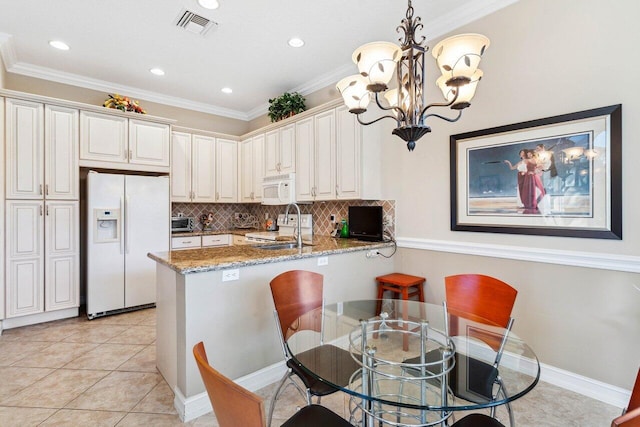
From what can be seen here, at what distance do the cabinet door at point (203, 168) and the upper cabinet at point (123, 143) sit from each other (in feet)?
1.66

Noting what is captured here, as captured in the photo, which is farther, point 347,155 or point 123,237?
point 123,237

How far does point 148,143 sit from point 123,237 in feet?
4.28

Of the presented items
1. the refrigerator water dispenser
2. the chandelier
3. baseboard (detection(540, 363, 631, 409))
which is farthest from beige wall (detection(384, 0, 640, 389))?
the refrigerator water dispenser

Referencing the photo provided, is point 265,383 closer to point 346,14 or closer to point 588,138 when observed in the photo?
point 588,138

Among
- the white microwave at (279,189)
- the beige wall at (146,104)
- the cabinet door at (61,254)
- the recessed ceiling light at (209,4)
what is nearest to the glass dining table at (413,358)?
the white microwave at (279,189)

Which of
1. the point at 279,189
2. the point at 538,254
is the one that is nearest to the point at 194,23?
the point at 279,189

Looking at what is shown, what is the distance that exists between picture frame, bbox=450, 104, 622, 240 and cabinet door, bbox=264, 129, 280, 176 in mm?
2490

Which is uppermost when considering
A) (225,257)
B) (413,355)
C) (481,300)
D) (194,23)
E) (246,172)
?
(194,23)

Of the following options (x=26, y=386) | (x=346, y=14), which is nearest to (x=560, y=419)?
(x=346, y=14)

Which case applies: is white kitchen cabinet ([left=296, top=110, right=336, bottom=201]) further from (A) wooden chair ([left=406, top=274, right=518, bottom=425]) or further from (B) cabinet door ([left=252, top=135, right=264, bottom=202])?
(A) wooden chair ([left=406, top=274, right=518, bottom=425])

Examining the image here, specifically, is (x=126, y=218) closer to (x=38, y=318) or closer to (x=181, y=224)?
(x=181, y=224)

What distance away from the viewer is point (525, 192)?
98.0 inches

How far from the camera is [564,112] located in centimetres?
230

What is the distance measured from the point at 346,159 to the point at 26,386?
3325 millimetres
